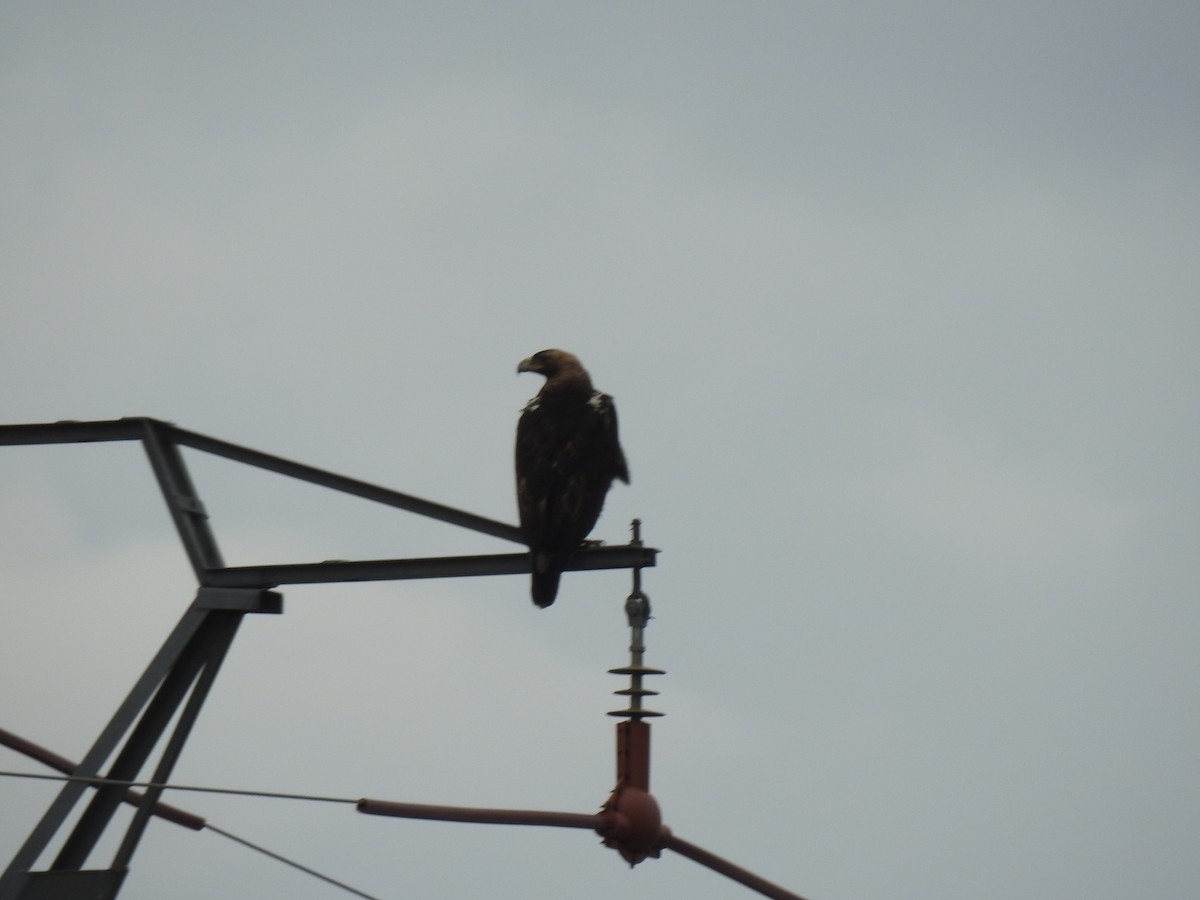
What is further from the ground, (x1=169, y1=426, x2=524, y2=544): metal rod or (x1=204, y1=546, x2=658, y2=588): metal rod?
(x1=169, y1=426, x2=524, y2=544): metal rod

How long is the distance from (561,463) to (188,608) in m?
2.53

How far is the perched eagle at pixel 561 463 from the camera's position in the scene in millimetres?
9359

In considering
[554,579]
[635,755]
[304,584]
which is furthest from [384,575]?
[635,755]

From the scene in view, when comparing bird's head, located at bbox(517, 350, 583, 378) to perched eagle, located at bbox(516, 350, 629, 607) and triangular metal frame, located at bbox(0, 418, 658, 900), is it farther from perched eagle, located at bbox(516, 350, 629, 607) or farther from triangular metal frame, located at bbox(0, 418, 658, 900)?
triangular metal frame, located at bbox(0, 418, 658, 900)

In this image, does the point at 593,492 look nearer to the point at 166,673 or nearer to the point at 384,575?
the point at 384,575

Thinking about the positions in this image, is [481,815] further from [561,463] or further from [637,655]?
[561,463]

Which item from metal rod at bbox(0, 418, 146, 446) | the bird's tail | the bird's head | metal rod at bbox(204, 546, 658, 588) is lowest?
metal rod at bbox(204, 546, 658, 588)

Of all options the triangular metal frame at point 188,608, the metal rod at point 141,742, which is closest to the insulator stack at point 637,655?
the triangular metal frame at point 188,608

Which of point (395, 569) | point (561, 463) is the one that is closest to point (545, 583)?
point (395, 569)

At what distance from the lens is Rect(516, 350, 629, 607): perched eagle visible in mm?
9359

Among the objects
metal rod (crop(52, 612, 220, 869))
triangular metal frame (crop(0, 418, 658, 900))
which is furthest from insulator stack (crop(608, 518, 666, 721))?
metal rod (crop(52, 612, 220, 869))

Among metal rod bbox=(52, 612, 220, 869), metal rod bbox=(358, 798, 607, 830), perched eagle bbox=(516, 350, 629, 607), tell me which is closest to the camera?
metal rod bbox=(358, 798, 607, 830)

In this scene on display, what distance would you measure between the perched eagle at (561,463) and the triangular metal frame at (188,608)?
26cm

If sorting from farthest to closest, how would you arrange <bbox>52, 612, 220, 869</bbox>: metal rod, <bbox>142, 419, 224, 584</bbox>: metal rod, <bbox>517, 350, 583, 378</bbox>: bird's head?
<bbox>517, 350, 583, 378</bbox>: bird's head
<bbox>142, 419, 224, 584</bbox>: metal rod
<bbox>52, 612, 220, 869</bbox>: metal rod
